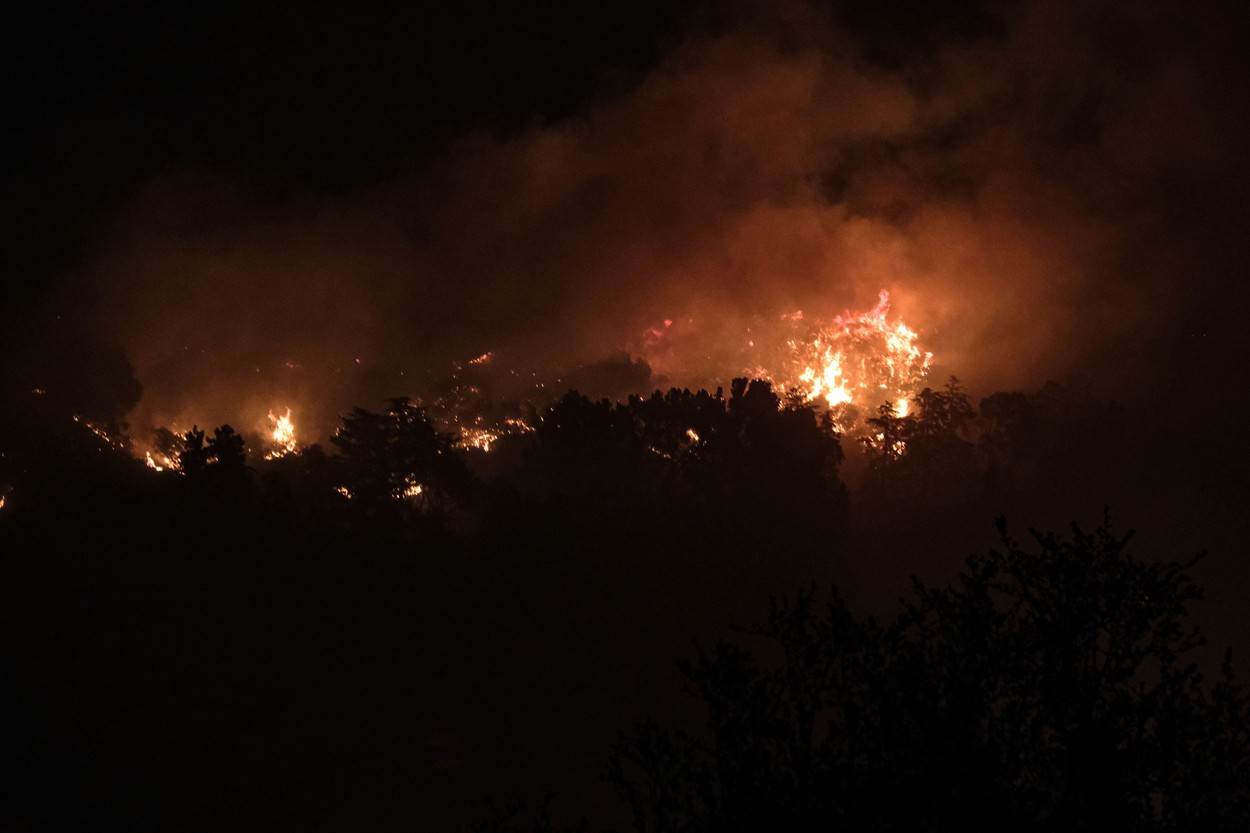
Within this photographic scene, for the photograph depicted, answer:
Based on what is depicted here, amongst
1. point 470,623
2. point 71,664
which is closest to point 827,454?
point 470,623

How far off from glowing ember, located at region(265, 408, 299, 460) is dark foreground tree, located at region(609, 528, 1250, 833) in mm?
112669

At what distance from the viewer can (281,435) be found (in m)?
127

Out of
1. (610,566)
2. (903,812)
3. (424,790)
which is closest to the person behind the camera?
(903,812)

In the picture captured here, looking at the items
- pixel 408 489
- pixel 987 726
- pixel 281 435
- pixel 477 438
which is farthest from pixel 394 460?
pixel 987 726

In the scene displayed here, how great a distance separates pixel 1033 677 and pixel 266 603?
70911mm

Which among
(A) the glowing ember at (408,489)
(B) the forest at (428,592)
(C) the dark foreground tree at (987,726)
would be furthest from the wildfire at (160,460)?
(C) the dark foreground tree at (987,726)

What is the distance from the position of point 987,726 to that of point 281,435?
122 metres

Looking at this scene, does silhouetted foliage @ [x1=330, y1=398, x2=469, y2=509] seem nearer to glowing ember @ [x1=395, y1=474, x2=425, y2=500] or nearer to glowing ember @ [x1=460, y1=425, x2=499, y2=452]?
glowing ember @ [x1=395, y1=474, x2=425, y2=500]

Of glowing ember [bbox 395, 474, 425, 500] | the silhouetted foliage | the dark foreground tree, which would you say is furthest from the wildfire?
the dark foreground tree

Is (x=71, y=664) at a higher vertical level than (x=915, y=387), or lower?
lower

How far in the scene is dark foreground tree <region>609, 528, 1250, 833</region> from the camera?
1391 centimetres

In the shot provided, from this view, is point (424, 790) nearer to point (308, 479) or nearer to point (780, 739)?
point (308, 479)

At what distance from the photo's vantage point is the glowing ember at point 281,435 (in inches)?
4820

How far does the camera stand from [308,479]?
90.4 m
